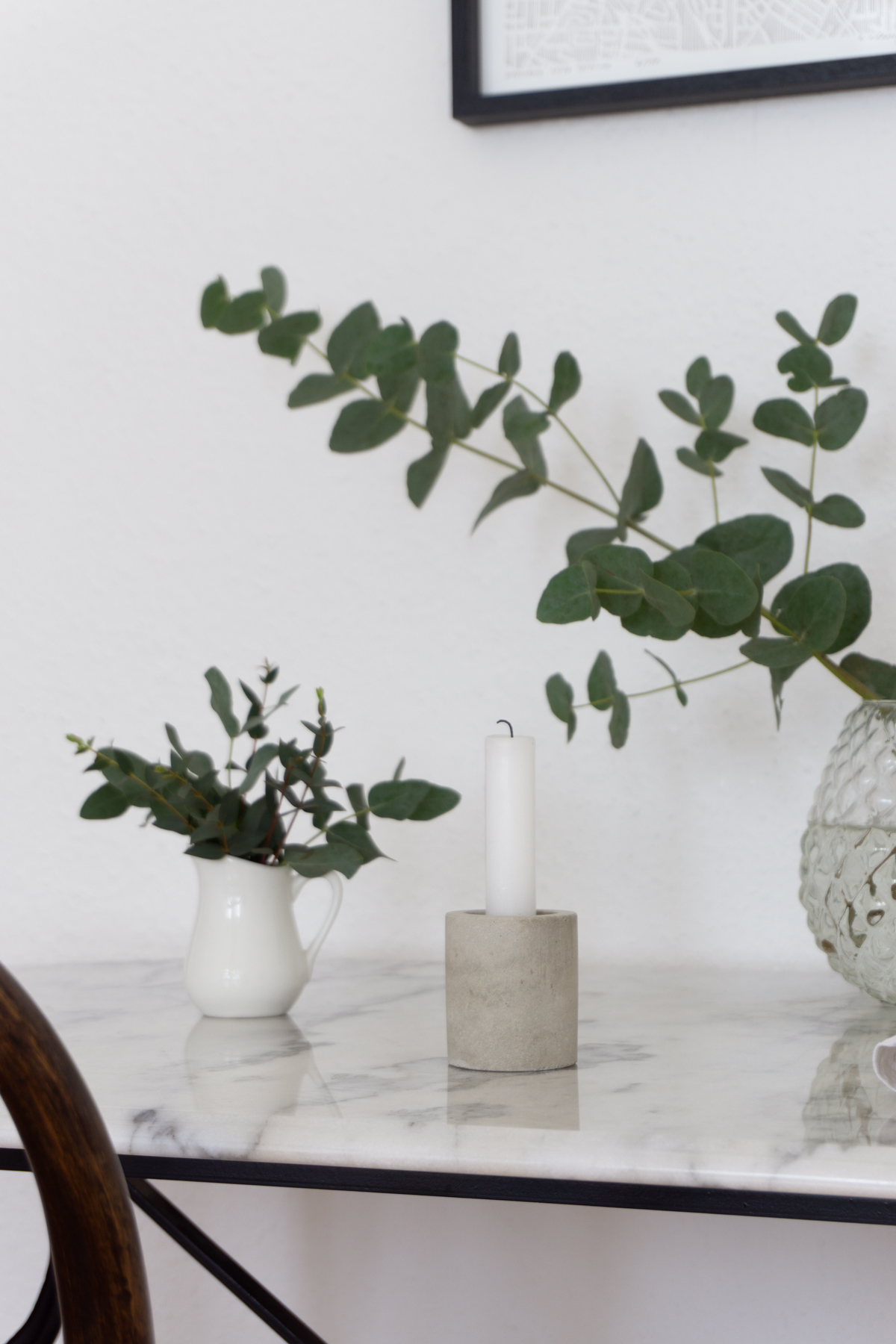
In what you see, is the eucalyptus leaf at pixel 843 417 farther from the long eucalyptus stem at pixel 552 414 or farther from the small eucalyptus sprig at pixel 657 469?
the long eucalyptus stem at pixel 552 414

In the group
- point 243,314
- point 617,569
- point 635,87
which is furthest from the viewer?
point 635,87

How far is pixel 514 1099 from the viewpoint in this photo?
0.60 metres

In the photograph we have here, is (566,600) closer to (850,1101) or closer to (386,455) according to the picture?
(850,1101)

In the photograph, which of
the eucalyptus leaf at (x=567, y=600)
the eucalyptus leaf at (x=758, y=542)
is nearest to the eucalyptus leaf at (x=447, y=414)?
the eucalyptus leaf at (x=758, y=542)

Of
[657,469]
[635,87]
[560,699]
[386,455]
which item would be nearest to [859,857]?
[560,699]

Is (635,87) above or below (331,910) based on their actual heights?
above

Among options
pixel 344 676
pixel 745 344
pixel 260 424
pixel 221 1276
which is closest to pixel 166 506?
pixel 260 424

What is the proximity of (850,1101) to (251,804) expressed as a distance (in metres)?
0.44

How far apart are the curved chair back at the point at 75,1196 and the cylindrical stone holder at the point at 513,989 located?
245mm

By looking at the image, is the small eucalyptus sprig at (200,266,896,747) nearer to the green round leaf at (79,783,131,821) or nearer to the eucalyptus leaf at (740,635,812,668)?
the eucalyptus leaf at (740,635,812,668)

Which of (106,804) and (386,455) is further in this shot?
Answer: (386,455)

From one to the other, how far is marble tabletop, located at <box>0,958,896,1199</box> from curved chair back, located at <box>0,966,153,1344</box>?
99 mm

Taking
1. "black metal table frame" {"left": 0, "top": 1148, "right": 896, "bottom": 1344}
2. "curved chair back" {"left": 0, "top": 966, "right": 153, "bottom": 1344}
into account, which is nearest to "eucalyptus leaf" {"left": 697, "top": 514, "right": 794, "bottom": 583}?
"black metal table frame" {"left": 0, "top": 1148, "right": 896, "bottom": 1344}

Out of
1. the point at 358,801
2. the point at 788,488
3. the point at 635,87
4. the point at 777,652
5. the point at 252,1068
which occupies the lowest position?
the point at 252,1068
